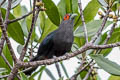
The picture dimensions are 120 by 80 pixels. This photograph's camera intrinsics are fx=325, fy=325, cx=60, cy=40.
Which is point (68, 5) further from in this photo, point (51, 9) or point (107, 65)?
point (107, 65)

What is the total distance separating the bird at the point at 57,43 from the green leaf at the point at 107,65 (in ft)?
3.01

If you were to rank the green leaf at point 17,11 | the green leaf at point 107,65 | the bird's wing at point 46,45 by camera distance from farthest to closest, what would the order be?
the green leaf at point 17,11 → the bird's wing at point 46,45 → the green leaf at point 107,65

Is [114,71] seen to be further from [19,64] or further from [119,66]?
[19,64]

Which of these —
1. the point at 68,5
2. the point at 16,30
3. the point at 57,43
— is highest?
the point at 68,5

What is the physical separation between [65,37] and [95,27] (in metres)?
0.63

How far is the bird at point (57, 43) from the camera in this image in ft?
10.2

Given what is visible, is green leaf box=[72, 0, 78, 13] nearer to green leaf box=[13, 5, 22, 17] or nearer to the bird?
the bird

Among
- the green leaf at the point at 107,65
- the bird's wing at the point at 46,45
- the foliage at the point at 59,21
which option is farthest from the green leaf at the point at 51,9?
the green leaf at the point at 107,65

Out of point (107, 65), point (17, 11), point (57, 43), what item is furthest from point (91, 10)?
point (17, 11)

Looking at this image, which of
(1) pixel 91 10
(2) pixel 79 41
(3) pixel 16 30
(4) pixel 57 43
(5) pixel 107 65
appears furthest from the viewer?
(4) pixel 57 43

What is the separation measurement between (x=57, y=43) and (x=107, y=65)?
1.10 meters

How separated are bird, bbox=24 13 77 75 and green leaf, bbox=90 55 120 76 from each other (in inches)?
36.1

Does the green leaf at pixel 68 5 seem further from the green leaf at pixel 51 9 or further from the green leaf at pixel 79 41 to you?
the green leaf at pixel 79 41

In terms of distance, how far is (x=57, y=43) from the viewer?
10.6ft
